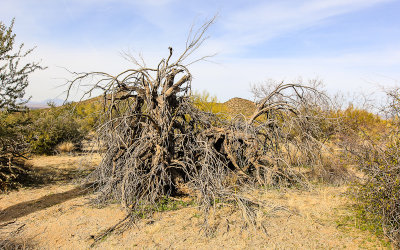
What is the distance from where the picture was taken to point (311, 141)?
22.4 ft

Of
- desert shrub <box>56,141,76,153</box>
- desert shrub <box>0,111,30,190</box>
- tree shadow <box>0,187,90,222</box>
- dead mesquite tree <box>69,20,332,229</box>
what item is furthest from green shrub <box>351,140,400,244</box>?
desert shrub <box>56,141,76,153</box>

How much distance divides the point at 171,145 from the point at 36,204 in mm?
3228

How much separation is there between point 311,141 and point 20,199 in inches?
275

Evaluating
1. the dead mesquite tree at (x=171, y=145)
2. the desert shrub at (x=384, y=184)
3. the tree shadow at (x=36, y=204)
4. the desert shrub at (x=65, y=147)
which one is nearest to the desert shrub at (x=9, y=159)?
the tree shadow at (x=36, y=204)

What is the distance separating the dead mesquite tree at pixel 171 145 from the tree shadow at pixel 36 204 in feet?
2.75

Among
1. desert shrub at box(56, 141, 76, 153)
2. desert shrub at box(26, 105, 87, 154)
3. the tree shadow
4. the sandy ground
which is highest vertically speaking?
desert shrub at box(26, 105, 87, 154)

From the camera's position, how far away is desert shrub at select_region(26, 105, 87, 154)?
11.8 metres

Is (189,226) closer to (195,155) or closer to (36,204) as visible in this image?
(195,155)

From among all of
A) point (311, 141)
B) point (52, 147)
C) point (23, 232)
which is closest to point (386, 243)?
point (311, 141)

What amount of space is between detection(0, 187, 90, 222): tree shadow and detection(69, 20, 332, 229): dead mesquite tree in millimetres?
837

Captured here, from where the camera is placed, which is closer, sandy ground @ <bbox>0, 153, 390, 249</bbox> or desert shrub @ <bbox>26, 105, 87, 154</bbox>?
sandy ground @ <bbox>0, 153, 390, 249</bbox>

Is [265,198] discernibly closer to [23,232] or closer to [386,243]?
[386,243]

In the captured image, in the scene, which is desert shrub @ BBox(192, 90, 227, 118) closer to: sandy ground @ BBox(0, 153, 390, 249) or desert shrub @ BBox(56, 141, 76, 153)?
sandy ground @ BBox(0, 153, 390, 249)

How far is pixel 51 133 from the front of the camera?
12516 millimetres
